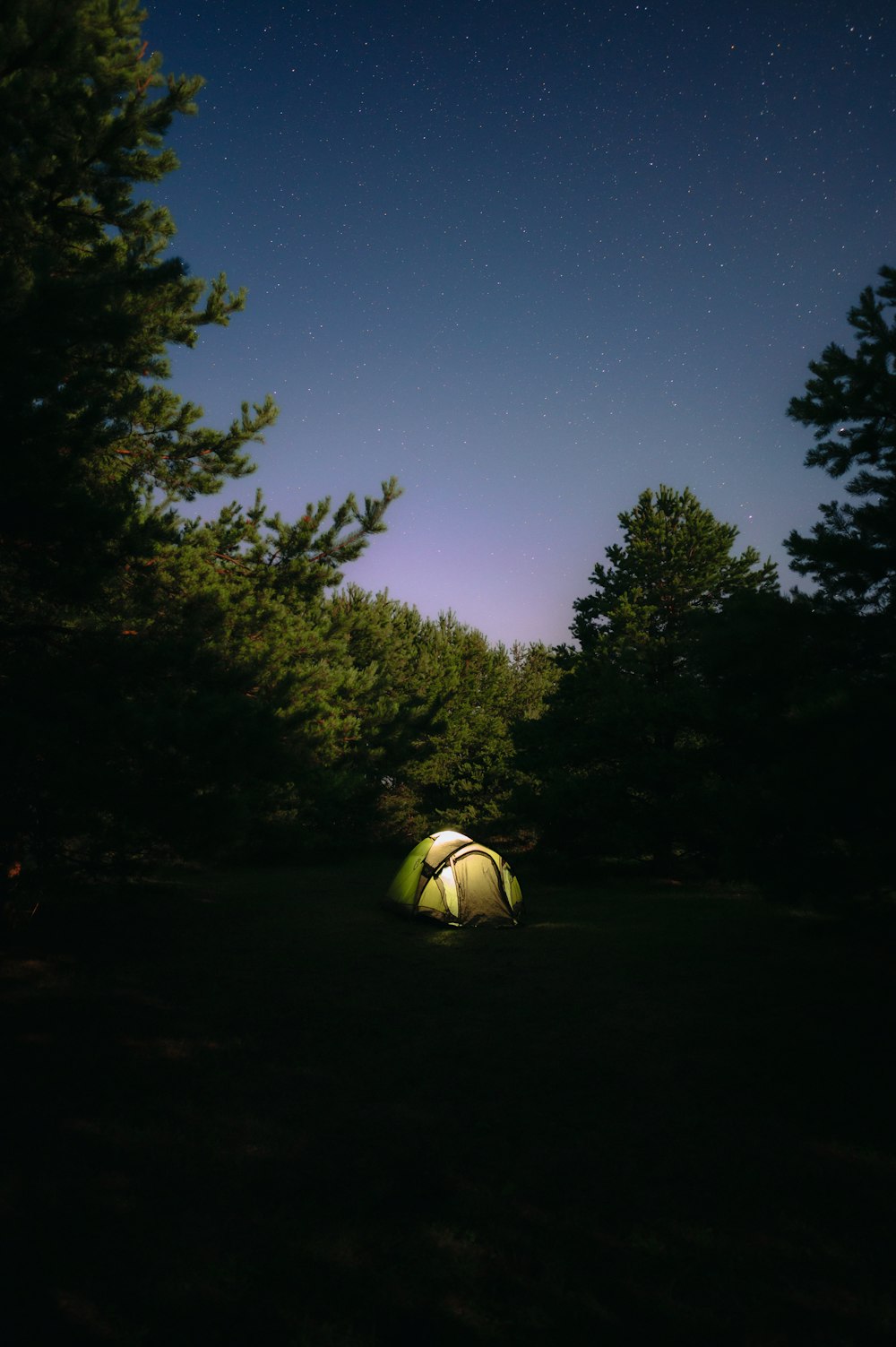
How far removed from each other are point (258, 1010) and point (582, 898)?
10.8 metres

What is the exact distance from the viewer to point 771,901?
6.42 meters

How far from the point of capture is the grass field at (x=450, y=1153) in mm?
3254

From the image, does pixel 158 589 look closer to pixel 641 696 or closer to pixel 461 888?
pixel 461 888

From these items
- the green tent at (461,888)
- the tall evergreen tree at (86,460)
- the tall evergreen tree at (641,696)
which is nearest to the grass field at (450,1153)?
the tall evergreen tree at (86,460)

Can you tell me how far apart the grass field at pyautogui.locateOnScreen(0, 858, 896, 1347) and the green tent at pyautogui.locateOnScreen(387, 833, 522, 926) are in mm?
4084

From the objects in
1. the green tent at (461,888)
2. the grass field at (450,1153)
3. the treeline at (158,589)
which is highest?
the treeline at (158,589)

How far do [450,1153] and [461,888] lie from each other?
892cm

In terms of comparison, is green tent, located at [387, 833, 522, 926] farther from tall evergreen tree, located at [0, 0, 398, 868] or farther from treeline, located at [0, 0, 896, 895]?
tall evergreen tree, located at [0, 0, 398, 868]

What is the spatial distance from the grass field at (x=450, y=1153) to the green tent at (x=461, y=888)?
4084mm

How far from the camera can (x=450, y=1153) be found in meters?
4.65

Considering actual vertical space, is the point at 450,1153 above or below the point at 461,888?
below

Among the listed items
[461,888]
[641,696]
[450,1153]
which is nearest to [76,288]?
[450,1153]

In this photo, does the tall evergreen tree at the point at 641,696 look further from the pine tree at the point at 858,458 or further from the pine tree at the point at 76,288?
the pine tree at the point at 76,288

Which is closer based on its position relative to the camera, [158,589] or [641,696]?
[158,589]
